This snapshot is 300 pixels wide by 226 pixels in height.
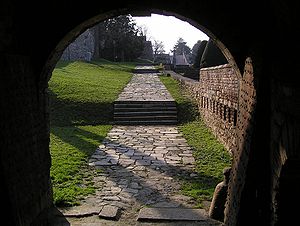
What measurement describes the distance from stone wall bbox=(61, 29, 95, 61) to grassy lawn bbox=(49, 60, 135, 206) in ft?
60.2

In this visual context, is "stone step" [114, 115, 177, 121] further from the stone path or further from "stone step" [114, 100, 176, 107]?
the stone path

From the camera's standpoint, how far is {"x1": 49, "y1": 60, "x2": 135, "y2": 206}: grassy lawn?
6.31 metres

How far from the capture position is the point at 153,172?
7293 mm

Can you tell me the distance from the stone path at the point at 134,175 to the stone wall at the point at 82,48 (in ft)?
84.7

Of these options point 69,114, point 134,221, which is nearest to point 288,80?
point 134,221

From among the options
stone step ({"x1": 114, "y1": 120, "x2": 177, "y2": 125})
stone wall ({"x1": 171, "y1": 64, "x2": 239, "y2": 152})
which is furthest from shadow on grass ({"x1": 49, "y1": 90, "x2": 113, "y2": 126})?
stone wall ({"x1": 171, "y1": 64, "x2": 239, "y2": 152})

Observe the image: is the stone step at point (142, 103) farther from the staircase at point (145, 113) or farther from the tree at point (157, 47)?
the tree at point (157, 47)

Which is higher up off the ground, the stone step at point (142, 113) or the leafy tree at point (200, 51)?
the leafy tree at point (200, 51)

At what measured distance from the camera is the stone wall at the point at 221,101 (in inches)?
323

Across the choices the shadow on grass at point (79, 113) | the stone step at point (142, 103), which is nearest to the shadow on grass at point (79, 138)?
the shadow on grass at point (79, 113)

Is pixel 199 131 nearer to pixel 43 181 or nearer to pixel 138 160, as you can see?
pixel 138 160

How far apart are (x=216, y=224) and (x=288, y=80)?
2698 millimetres

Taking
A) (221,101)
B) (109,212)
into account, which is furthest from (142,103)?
(109,212)

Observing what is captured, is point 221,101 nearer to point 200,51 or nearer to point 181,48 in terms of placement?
point 200,51
